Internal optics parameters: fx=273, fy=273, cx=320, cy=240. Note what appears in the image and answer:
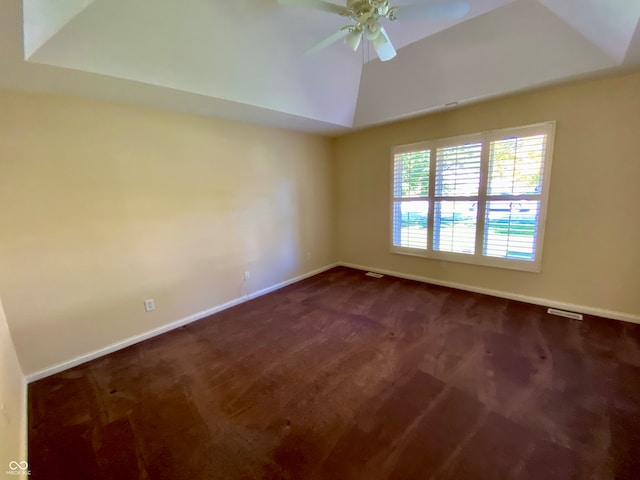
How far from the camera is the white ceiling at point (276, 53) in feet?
5.87

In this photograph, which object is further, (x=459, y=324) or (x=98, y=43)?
(x=459, y=324)

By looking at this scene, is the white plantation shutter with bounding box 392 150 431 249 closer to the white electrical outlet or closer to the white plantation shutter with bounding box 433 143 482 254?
the white plantation shutter with bounding box 433 143 482 254

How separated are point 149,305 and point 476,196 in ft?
13.3

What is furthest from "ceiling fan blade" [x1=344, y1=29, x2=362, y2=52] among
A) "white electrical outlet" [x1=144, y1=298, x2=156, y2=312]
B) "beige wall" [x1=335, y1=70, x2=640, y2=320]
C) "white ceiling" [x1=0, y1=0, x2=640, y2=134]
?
"white electrical outlet" [x1=144, y1=298, x2=156, y2=312]

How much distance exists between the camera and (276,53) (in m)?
2.60

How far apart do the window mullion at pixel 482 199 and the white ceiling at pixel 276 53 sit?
0.66m

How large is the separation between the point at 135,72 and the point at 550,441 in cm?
371

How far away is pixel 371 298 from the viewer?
12.1 feet

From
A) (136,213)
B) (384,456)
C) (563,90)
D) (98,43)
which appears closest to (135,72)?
(98,43)

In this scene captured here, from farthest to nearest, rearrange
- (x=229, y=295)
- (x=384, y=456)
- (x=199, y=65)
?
(x=229, y=295)
(x=199, y=65)
(x=384, y=456)

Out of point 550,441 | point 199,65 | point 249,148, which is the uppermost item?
point 199,65

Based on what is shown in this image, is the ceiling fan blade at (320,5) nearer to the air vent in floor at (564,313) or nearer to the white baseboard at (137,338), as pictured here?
the white baseboard at (137,338)

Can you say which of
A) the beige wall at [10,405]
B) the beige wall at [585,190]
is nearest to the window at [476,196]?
the beige wall at [585,190]

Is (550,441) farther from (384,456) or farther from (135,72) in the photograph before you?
(135,72)
